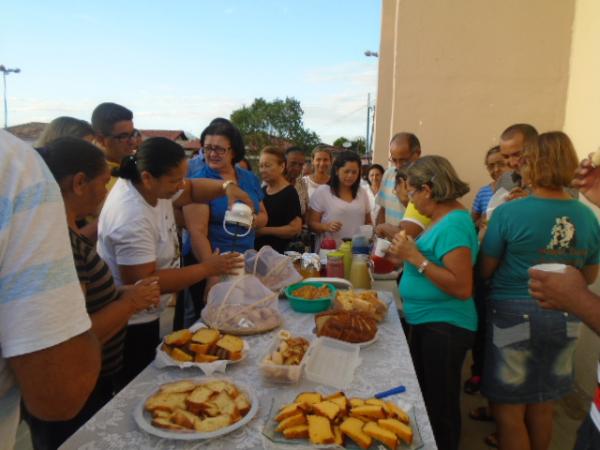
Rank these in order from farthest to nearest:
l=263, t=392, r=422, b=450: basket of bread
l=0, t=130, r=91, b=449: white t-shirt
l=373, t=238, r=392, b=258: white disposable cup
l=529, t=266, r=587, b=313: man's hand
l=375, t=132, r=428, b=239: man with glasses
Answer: l=375, t=132, r=428, b=239: man with glasses < l=373, t=238, r=392, b=258: white disposable cup < l=529, t=266, r=587, b=313: man's hand < l=263, t=392, r=422, b=450: basket of bread < l=0, t=130, r=91, b=449: white t-shirt

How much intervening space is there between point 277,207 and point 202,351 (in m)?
2.23

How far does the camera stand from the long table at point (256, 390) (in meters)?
1.12

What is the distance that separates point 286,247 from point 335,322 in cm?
201

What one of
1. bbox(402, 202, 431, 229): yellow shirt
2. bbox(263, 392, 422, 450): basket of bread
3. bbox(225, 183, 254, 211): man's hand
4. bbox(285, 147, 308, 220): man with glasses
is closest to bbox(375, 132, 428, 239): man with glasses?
bbox(402, 202, 431, 229): yellow shirt

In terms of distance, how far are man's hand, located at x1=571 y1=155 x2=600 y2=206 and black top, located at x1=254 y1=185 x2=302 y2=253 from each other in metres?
2.54

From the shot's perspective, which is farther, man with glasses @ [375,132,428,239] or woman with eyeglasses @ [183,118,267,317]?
man with glasses @ [375,132,428,239]

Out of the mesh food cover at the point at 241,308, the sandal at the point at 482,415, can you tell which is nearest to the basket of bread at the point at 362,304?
the mesh food cover at the point at 241,308

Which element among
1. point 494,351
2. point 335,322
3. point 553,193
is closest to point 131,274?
point 335,322

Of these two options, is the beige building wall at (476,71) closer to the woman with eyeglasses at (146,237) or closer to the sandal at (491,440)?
the sandal at (491,440)

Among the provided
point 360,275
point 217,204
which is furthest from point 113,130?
point 360,275

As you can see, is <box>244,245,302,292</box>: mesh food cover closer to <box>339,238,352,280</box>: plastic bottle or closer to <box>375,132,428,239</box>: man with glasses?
<box>339,238,352,280</box>: plastic bottle

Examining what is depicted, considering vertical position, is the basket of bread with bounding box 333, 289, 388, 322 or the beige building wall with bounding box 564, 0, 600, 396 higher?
the beige building wall with bounding box 564, 0, 600, 396

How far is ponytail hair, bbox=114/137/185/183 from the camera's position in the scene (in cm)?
190

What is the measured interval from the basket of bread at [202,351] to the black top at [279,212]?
6.60ft
